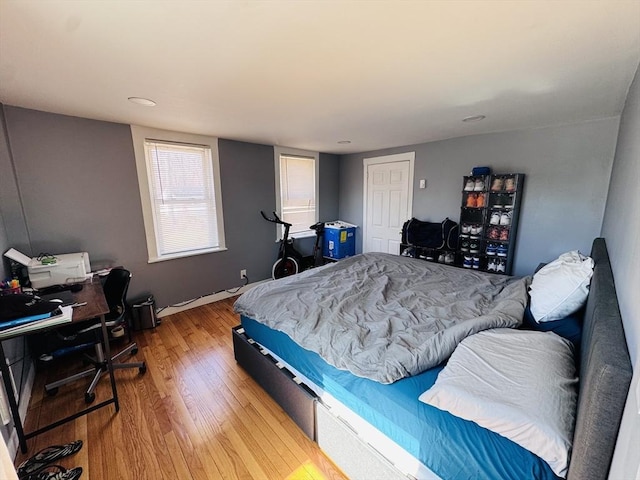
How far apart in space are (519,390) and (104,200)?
3.53 m

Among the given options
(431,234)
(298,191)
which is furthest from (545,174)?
(298,191)

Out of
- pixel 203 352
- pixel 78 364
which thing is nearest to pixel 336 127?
pixel 203 352

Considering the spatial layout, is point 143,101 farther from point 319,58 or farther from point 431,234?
point 431,234

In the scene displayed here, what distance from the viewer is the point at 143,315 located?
2.82 m

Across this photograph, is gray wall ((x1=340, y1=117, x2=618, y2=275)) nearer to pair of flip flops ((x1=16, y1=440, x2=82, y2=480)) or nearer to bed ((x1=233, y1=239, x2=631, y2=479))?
bed ((x1=233, y1=239, x2=631, y2=479))

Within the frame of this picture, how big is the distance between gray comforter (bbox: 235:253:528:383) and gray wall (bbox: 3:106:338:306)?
5.22 ft

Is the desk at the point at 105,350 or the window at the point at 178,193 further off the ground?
the window at the point at 178,193

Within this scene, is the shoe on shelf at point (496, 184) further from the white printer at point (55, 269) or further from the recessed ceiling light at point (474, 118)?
the white printer at point (55, 269)

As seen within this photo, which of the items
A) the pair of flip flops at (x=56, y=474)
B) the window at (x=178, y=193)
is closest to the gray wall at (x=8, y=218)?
the pair of flip flops at (x=56, y=474)

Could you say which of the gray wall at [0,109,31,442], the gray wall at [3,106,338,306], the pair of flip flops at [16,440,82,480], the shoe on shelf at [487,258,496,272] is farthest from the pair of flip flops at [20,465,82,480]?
the shoe on shelf at [487,258,496,272]

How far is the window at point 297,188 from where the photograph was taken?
4.13 meters

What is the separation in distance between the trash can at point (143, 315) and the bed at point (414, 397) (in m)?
1.45

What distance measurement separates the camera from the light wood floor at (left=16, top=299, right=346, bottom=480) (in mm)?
1449

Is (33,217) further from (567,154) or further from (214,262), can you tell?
(567,154)
